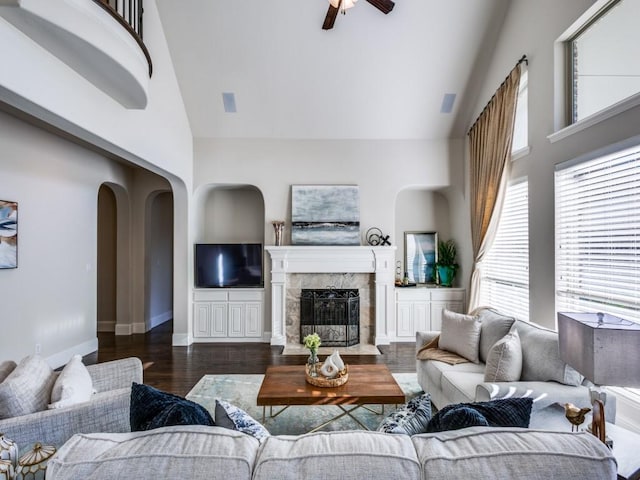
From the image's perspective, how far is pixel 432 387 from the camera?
3307mm

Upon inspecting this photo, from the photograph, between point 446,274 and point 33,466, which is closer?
point 33,466

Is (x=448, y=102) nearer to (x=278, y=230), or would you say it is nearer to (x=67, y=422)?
(x=278, y=230)

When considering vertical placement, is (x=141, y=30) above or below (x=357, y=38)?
below

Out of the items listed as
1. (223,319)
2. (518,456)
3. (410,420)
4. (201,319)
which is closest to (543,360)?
(410,420)

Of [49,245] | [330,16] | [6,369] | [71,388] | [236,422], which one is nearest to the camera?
[236,422]

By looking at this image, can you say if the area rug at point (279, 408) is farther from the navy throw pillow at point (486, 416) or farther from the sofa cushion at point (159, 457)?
the sofa cushion at point (159, 457)

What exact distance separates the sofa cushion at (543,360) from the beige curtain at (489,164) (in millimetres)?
2207

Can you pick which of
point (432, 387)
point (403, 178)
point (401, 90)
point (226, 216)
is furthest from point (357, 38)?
point (432, 387)

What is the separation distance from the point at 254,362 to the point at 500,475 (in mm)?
4187

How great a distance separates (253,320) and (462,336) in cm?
345

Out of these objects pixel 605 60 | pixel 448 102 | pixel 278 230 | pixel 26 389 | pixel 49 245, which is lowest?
pixel 26 389

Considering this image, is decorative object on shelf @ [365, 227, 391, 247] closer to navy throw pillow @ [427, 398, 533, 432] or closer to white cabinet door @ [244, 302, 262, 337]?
white cabinet door @ [244, 302, 262, 337]

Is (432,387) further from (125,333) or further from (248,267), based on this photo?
(125,333)

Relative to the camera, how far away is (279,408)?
344cm
